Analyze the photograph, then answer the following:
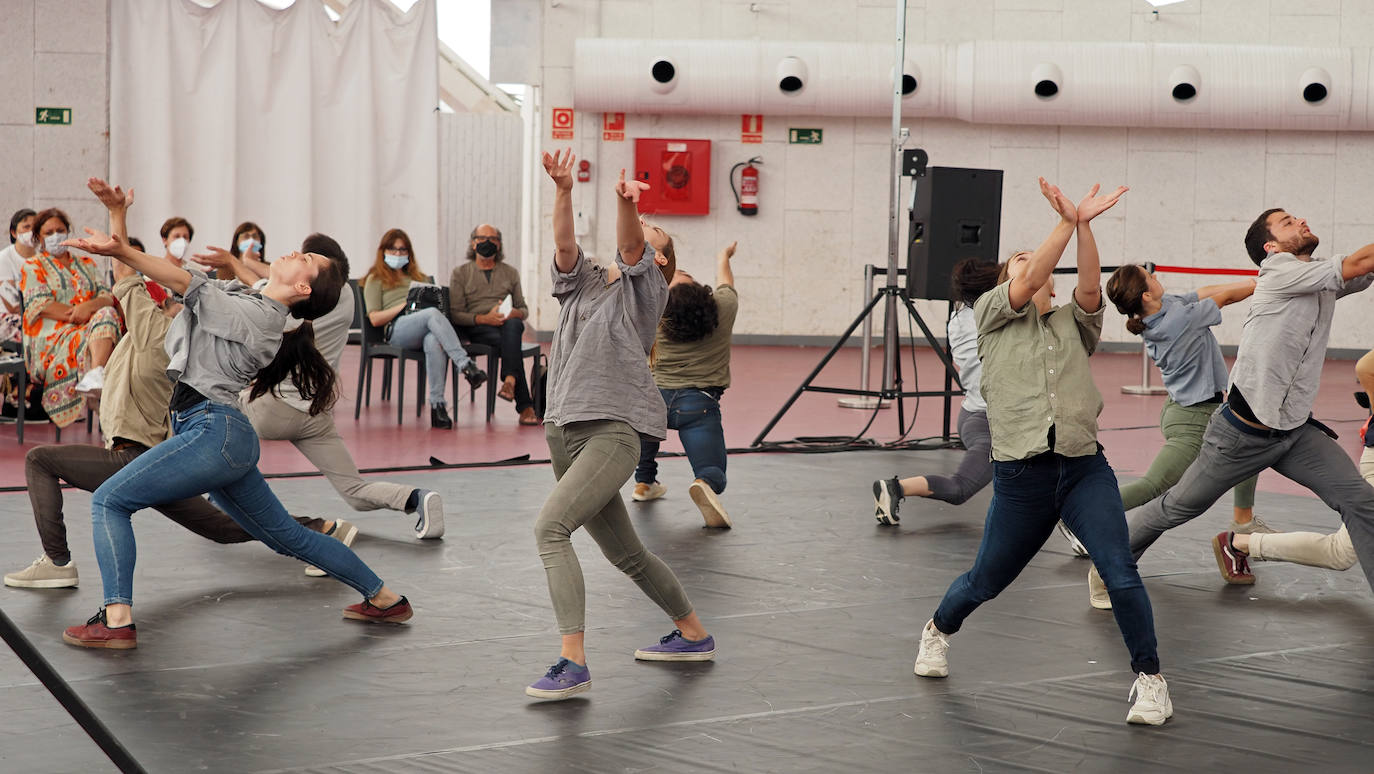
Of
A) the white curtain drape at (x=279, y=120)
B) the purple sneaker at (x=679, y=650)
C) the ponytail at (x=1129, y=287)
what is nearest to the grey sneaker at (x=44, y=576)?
the purple sneaker at (x=679, y=650)

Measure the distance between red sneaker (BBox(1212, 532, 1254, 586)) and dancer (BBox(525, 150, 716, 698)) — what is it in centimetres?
223

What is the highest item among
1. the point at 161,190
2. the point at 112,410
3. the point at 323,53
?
the point at 323,53

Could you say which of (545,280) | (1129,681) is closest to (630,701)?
(1129,681)

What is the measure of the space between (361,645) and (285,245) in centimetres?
936

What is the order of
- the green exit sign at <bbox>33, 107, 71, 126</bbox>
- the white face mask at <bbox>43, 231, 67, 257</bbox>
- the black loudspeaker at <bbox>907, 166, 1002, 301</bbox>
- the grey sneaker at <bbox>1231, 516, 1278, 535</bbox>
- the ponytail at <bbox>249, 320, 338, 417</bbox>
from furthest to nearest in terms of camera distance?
the green exit sign at <bbox>33, 107, 71, 126</bbox>
the black loudspeaker at <bbox>907, 166, 1002, 301</bbox>
the white face mask at <bbox>43, 231, 67, 257</bbox>
the grey sneaker at <bbox>1231, 516, 1278, 535</bbox>
the ponytail at <bbox>249, 320, 338, 417</bbox>

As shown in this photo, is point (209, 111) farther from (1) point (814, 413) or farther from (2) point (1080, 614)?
(2) point (1080, 614)

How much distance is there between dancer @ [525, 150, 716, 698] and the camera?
146 inches

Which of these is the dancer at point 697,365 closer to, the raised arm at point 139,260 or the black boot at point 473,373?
the raised arm at point 139,260

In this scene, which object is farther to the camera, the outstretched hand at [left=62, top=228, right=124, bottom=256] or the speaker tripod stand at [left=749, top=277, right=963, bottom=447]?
the speaker tripod stand at [left=749, top=277, right=963, bottom=447]

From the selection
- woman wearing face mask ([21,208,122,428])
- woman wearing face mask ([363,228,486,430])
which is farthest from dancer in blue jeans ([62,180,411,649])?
woman wearing face mask ([363,228,486,430])

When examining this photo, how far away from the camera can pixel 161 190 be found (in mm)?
12609

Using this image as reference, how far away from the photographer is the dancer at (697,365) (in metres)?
6.10

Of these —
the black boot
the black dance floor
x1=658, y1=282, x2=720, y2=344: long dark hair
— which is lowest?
the black dance floor

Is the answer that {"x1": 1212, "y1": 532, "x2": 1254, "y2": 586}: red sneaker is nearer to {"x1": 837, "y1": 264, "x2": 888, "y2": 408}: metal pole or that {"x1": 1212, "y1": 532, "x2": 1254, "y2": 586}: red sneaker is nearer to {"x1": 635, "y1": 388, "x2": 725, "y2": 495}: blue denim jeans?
{"x1": 635, "y1": 388, "x2": 725, "y2": 495}: blue denim jeans
